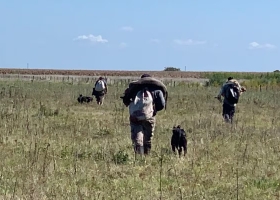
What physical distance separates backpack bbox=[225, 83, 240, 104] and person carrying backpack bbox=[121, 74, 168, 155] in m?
5.61

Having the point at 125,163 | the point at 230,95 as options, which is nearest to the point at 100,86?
the point at 230,95

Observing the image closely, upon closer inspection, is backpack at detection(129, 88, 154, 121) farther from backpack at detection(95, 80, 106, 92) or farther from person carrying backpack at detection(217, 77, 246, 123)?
backpack at detection(95, 80, 106, 92)

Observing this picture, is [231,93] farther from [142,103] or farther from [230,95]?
[142,103]

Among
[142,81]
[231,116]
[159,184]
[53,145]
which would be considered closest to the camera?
[159,184]

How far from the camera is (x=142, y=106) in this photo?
33.2 ft

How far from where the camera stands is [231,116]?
1609 cm

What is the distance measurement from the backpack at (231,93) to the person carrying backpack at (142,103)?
18.4ft

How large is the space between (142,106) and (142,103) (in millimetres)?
50

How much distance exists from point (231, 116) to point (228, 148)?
487 centimetres

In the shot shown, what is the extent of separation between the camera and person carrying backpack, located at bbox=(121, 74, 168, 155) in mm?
10156

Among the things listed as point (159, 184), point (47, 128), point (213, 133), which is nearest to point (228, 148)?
point (213, 133)

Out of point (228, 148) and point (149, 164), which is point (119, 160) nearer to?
point (149, 164)

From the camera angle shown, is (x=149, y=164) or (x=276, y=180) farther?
(x=149, y=164)

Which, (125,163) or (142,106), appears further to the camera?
(142,106)
